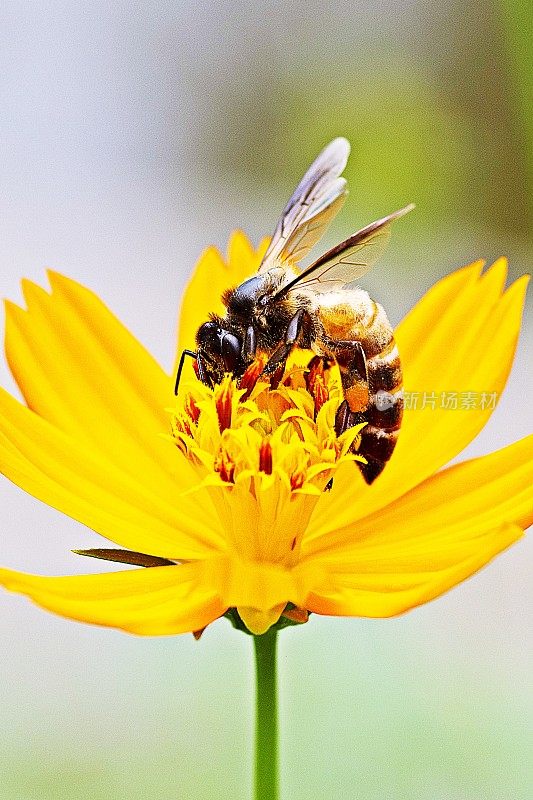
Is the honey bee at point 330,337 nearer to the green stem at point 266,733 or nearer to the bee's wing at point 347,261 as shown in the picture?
the bee's wing at point 347,261

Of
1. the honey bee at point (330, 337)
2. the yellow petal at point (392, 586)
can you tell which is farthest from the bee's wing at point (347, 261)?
the yellow petal at point (392, 586)

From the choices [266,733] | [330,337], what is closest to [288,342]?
[330,337]

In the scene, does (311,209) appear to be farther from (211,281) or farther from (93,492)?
(93,492)

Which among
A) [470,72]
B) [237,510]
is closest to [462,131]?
[470,72]

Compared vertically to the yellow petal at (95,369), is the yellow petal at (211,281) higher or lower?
higher

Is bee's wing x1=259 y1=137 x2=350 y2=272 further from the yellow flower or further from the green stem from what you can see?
the green stem
